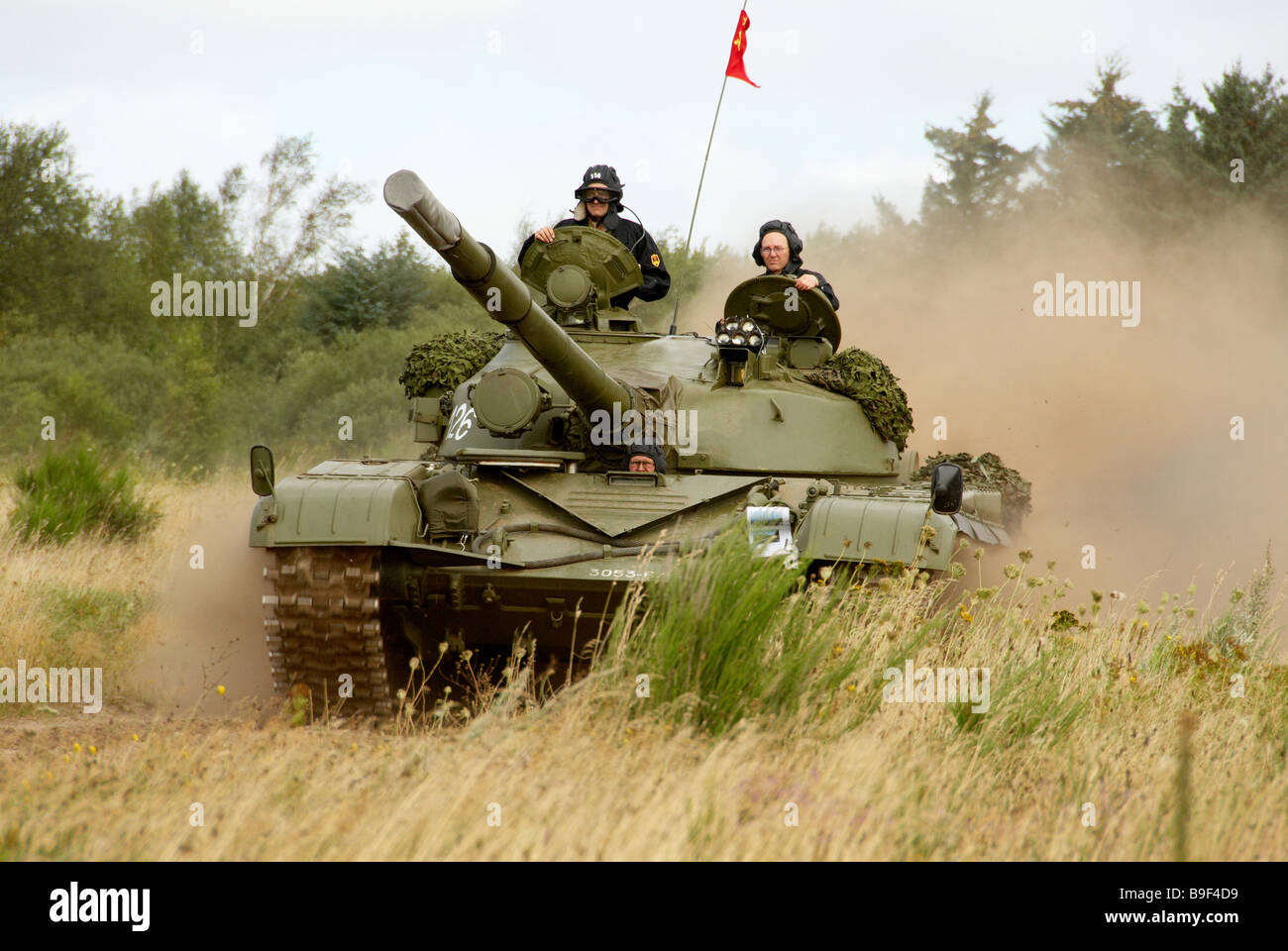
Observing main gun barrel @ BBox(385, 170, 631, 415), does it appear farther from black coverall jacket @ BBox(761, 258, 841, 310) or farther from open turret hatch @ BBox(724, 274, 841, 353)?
black coverall jacket @ BBox(761, 258, 841, 310)

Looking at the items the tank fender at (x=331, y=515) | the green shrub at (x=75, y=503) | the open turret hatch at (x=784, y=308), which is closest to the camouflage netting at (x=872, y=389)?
the open turret hatch at (x=784, y=308)

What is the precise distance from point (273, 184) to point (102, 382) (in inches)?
340

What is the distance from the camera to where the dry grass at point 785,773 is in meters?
4.23

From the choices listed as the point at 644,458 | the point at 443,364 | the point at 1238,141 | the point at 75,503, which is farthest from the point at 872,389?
the point at 1238,141

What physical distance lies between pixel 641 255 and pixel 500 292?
3.62 m

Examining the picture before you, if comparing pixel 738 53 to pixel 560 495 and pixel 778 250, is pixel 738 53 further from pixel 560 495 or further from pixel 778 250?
pixel 560 495

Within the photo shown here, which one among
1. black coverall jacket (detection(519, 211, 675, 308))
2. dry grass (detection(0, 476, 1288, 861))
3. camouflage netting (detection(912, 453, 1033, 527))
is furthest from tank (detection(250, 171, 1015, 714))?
black coverall jacket (detection(519, 211, 675, 308))

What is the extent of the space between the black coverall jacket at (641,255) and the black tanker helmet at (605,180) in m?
0.11

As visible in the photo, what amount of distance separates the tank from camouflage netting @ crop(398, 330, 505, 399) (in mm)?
100

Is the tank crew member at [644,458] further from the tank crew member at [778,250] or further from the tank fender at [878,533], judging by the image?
the tank crew member at [778,250]

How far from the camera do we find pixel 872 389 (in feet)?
29.7

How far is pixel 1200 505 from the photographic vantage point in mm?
16328

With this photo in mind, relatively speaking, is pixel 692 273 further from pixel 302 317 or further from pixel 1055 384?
pixel 1055 384

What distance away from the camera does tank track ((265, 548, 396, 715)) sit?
7078mm
